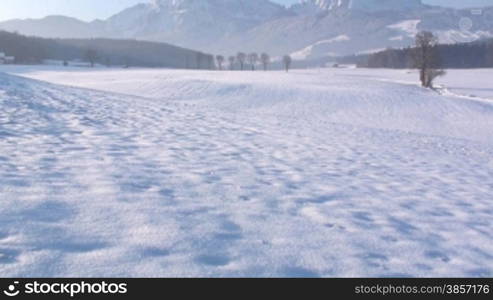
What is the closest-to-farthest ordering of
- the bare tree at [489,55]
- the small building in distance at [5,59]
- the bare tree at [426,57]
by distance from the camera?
the bare tree at [426,57] < the small building in distance at [5,59] < the bare tree at [489,55]

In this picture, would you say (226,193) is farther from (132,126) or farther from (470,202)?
(132,126)

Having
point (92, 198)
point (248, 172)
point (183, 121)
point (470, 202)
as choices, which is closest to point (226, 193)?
point (248, 172)

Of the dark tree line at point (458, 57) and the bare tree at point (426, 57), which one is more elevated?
the dark tree line at point (458, 57)

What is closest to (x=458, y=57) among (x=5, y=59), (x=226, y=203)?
(x=5, y=59)

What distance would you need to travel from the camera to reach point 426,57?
5572cm

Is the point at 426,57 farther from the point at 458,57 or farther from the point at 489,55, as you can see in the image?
the point at 489,55

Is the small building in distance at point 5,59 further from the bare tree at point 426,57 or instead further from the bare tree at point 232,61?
the bare tree at point 426,57

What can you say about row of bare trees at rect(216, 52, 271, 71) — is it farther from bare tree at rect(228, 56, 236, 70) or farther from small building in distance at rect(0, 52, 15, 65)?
small building in distance at rect(0, 52, 15, 65)

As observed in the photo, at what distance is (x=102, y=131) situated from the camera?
453 inches

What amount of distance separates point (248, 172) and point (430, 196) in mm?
3621

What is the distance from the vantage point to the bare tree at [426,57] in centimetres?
5528

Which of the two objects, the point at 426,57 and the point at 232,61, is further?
the point at 232,61

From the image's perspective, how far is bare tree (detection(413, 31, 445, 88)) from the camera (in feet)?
181

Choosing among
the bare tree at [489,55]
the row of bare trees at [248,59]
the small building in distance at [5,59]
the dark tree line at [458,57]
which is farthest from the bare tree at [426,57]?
the small building in distance at [5,59]
